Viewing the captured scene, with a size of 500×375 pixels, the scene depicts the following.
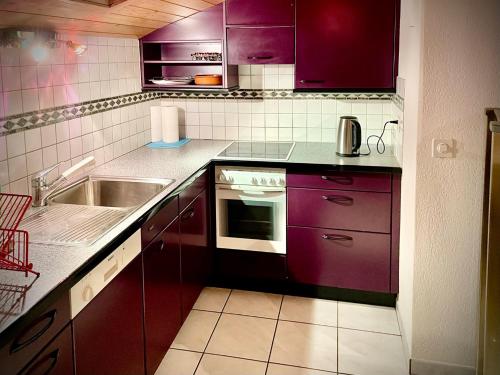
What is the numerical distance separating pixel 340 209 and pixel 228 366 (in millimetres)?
Result: 1153

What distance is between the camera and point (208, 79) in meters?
3.60

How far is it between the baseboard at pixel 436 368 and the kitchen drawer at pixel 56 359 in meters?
1.71

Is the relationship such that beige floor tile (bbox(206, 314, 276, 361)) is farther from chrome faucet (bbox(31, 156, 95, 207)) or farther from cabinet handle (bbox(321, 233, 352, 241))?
chrome faucet (bbox(31, 156, 95, 207))

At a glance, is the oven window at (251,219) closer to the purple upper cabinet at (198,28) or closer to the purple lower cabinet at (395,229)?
the purple lower cabinet at (395,229)

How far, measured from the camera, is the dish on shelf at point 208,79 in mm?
3605

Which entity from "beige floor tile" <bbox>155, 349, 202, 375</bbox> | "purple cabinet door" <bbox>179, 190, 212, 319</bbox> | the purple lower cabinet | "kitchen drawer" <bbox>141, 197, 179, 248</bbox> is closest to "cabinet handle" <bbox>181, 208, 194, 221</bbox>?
"purple cabinet door" <bbox>179, 190, 212, 319</bbox>

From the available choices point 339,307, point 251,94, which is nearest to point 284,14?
point 251,94

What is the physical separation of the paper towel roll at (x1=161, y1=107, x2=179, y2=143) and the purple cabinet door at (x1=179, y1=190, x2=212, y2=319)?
74 cm

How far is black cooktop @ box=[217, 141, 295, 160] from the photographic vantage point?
3.38 meters

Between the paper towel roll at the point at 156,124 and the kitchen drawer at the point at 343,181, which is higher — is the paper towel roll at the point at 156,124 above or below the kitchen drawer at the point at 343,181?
above

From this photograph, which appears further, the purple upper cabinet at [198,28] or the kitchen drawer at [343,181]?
the purple upper cabinet at [198,28]

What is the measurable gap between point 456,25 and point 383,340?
5.60ft

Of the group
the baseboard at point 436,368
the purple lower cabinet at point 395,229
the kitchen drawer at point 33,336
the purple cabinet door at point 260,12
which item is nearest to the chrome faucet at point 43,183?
the kitchen drawer at point 33,336

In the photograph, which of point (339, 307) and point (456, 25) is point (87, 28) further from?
point (339, 307)
